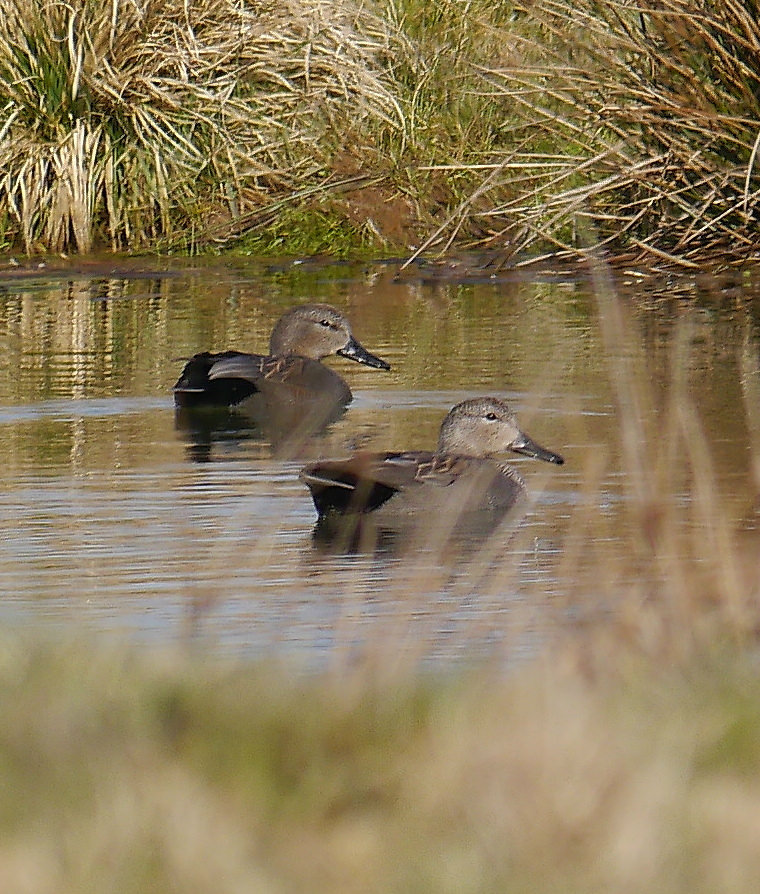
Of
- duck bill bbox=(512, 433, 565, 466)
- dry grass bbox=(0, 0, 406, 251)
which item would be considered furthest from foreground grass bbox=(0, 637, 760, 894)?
dry grass bbox=(0, 0, 406, 251)

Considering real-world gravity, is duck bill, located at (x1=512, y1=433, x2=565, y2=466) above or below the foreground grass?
above

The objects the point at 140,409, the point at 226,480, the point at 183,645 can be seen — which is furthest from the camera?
the point at 140,409

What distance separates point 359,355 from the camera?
1009cm

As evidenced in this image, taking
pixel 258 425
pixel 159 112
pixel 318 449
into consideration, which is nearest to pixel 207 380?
pixel 258 425

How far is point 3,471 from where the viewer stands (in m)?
7.17

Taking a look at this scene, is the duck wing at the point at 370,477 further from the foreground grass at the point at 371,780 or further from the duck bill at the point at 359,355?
the duck bill at the point at 359,355

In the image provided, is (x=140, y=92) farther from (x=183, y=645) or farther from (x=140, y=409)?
(x=183, y=645)

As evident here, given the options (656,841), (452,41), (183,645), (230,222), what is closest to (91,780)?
(656,841)

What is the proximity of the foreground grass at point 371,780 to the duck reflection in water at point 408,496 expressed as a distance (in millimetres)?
2596

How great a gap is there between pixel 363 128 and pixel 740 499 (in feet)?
33.8

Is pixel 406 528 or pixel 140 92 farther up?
pixel 140 92

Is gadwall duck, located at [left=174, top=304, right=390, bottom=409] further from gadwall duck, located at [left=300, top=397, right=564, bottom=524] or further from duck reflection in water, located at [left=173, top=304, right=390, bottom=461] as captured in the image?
gadwall duck, located at [left=300, top=397, right=564, bottom=524]

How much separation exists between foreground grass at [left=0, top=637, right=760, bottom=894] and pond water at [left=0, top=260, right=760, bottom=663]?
2.13 feet

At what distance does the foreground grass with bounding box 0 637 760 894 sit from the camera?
2625mm
